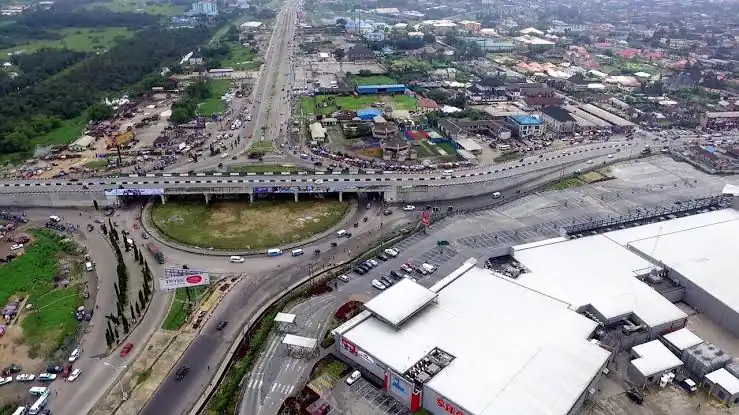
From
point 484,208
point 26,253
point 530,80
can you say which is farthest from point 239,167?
point 530,80

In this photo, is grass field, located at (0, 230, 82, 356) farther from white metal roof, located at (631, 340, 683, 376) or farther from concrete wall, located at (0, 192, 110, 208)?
white metal roof, located at (631, 340, 683, 376)

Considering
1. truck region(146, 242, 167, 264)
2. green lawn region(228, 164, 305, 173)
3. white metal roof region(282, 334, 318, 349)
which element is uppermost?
green lawn region(228, 164, 305, 173)

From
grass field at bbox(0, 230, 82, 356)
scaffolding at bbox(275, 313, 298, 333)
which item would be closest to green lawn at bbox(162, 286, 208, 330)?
grass field at bbox(0, 230, 82, 356)

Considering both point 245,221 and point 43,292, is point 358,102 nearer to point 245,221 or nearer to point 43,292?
point 245,221

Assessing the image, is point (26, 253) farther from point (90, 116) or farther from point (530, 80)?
point (530, 80)

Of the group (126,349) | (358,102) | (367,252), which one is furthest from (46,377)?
(358,102)
